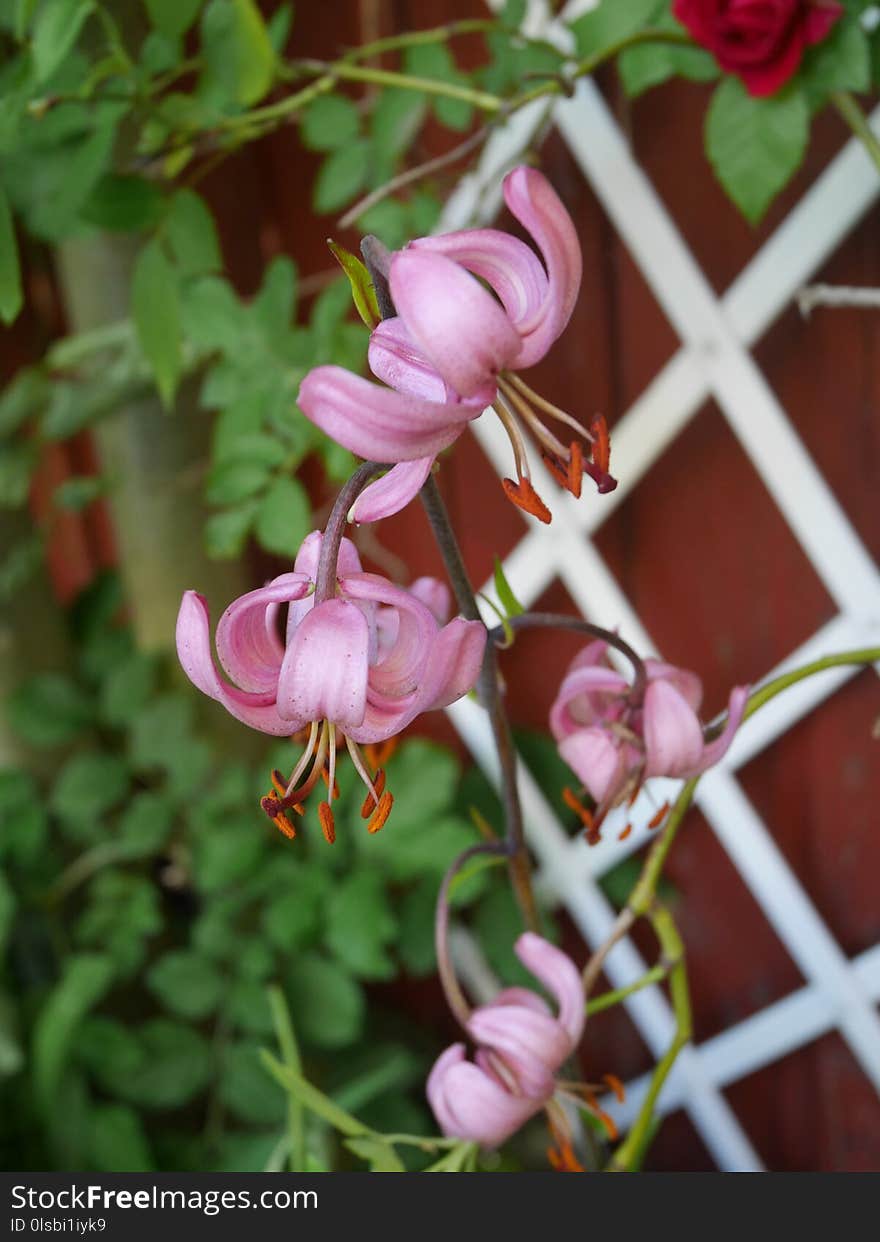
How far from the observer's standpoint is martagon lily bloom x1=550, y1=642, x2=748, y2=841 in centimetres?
39

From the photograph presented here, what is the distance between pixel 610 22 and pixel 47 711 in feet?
2.19

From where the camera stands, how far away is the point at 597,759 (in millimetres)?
406

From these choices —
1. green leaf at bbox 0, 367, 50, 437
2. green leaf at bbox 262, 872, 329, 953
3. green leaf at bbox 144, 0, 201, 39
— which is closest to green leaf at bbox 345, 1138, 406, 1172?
green leaf at bbox 262, 872, 329, 953

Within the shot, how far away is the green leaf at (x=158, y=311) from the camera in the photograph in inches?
23.0

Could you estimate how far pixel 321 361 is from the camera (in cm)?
67

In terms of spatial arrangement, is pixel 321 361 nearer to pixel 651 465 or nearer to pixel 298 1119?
pixel 651 465

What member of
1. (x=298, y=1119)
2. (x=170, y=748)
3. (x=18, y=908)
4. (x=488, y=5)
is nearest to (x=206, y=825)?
(x=170, y=748)

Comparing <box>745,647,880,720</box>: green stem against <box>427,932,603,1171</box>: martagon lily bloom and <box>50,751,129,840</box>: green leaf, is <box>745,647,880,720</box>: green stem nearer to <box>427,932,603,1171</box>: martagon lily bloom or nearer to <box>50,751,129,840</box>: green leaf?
<box>427,932,603,1171</box>: martagon lily bloom

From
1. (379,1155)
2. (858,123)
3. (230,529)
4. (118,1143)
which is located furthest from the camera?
(118,1143)

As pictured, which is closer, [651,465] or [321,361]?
[321,361]

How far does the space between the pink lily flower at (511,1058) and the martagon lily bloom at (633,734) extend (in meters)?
0.07

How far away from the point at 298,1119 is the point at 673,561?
50 centimetres

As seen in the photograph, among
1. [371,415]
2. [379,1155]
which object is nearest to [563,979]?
[379,1155]

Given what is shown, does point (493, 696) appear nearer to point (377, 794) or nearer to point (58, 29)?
point (377, 794)
